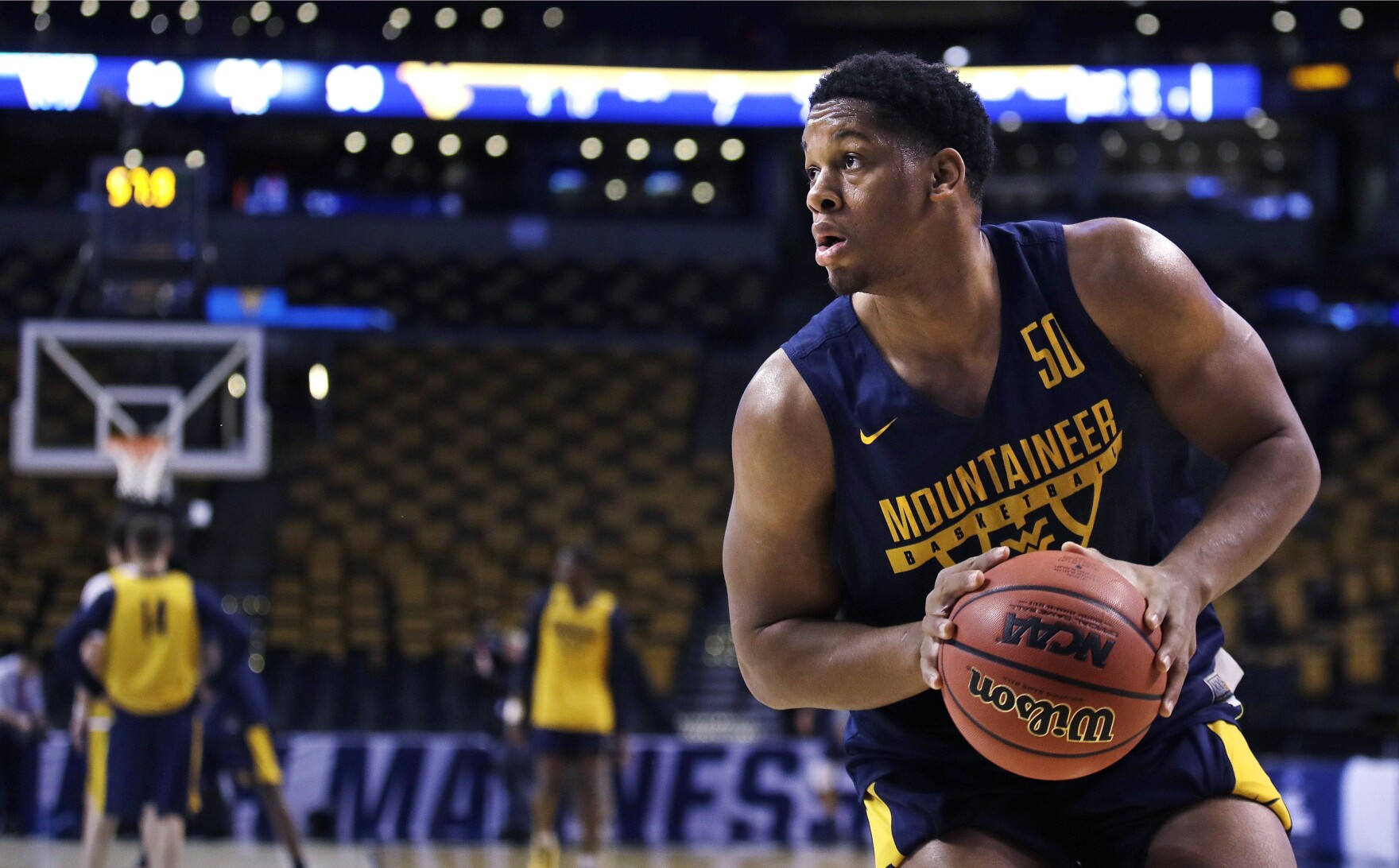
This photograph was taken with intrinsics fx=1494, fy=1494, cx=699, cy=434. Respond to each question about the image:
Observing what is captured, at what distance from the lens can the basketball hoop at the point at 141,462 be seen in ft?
33.8

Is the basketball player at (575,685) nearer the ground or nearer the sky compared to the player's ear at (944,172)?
nearer the ground

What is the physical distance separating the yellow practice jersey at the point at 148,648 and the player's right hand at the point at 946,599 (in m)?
5.43

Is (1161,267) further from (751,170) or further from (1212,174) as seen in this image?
(1212,174)

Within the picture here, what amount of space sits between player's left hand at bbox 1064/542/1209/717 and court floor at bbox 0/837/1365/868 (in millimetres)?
7456

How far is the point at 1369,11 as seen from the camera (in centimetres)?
2048

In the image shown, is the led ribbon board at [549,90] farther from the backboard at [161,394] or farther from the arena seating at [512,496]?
the backboard at [161,394]

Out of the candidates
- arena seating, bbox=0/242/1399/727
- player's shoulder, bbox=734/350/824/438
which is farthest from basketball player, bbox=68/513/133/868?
player's shoulder, bbox=734/350/824/438

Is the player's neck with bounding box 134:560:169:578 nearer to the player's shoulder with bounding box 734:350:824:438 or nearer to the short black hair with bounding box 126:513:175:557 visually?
the short black hair with bounding box 126:513:175:557

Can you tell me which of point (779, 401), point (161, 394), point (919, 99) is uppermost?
point (161, 394)

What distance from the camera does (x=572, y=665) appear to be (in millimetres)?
8312

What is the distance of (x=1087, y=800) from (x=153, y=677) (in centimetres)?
540

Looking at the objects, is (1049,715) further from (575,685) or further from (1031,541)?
(575,685)

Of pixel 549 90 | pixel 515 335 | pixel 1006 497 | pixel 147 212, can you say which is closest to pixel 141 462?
pixel 147 212

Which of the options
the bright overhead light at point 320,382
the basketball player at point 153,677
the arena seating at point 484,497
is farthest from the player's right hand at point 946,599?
the bright overhead light at point 320,382
